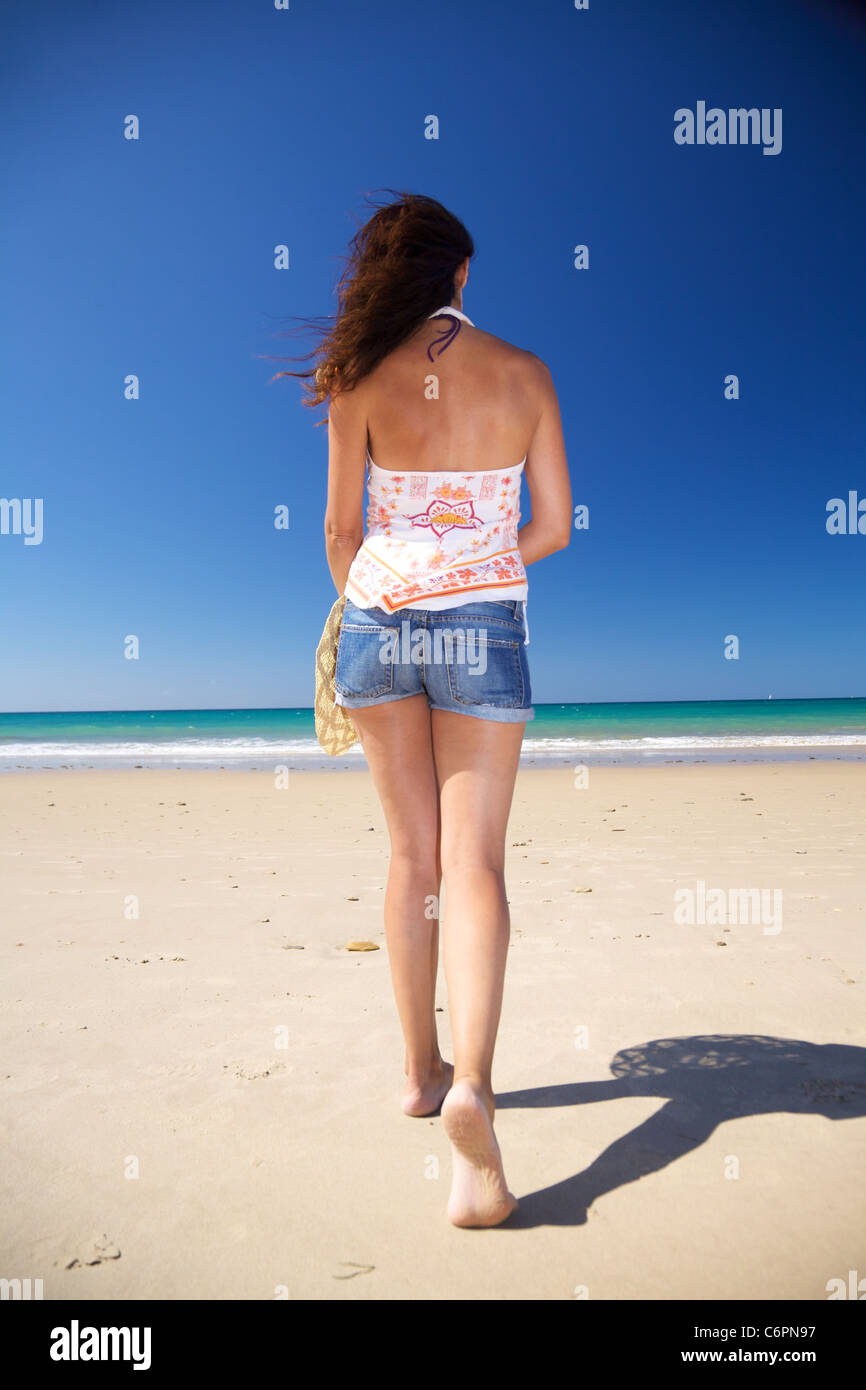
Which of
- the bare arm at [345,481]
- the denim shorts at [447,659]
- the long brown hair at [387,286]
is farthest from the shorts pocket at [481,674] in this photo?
the long brown hair at [387,286]

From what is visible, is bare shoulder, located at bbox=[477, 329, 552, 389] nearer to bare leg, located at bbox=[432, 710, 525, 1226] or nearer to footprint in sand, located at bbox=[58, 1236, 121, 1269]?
bare leg, located at bbox=[432, 710, 525, 1226]

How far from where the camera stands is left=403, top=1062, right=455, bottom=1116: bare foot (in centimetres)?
207

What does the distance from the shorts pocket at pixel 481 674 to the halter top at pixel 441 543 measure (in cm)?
11

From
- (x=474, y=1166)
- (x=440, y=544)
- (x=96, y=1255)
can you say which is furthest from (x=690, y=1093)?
(x=440, y=544)

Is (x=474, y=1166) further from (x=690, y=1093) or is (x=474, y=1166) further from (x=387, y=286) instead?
(x=387, y=286)

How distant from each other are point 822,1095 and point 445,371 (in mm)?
2138

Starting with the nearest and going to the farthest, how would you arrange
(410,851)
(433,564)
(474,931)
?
(474,931), (433,564), (410,851)

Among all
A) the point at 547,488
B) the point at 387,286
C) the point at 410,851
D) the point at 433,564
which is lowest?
the point at 410,851

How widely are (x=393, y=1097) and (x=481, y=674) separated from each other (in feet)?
3.99

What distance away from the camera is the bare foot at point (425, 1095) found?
207 cm

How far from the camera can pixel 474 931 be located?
5.70 feet

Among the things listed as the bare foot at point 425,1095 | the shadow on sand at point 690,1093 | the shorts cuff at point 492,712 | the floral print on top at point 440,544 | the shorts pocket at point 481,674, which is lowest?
the shadow on sand at point 690,1093

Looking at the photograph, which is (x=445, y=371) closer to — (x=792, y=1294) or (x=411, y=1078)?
(x=411, y=1078)

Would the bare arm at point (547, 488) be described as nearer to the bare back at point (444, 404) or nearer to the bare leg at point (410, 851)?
the bare back at point (444, 404)
